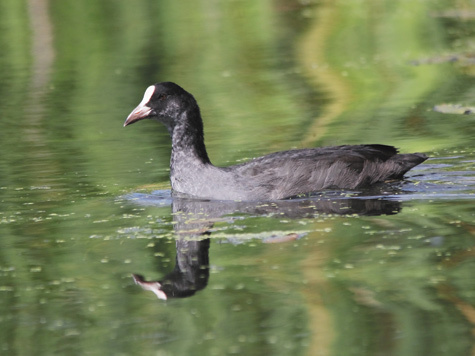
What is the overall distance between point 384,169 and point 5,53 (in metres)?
10.9

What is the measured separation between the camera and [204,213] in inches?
282

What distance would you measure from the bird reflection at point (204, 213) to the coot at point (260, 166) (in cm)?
11

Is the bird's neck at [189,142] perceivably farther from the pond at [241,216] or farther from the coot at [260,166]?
the pond at [241,216]

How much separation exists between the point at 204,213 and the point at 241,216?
0.33 meters

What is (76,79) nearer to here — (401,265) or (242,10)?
(242,10)

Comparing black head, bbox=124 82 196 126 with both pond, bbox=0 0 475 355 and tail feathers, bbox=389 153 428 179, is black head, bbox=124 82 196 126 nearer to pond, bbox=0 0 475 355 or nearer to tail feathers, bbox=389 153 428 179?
pond, bbox=0 0 475 355

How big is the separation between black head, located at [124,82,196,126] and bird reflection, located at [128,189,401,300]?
0.66 meters

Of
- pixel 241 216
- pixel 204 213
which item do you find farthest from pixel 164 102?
pixel 241 216

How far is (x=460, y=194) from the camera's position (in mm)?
7289

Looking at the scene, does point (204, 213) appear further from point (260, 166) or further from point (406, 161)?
point (406, 161)

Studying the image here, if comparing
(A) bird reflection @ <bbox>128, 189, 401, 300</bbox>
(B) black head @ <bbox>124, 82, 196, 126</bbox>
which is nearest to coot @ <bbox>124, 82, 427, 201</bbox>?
(B) black head @ <bbox>124, 82, 196, 126</bbox>

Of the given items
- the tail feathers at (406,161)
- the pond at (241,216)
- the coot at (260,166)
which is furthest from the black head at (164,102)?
the tail feathers at (406,161)

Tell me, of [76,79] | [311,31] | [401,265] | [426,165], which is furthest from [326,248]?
[311,31]

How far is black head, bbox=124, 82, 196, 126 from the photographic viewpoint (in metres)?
7.94
